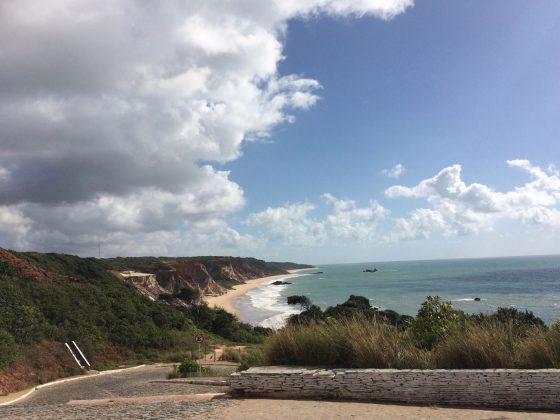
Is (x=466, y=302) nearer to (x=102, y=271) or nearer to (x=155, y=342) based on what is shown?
(x=155, y=342)

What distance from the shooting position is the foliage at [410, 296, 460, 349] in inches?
359

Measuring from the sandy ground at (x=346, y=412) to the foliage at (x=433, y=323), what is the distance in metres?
2.71

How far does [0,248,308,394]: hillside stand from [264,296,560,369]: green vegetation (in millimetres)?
14286

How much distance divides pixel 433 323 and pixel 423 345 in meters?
0.80

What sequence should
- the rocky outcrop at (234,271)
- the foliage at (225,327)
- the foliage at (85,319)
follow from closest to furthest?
the foliage at (85,319), the foliage at (225,327), the rocky outcrop at (234,271)

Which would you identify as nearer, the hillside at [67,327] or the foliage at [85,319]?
the hillside at [67,327]

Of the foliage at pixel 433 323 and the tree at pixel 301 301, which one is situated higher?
the foliage at pixel 433 323

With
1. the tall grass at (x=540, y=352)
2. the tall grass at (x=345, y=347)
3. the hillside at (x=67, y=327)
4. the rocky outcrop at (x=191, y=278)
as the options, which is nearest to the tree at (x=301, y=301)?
the hillside at (x=67, y=327)

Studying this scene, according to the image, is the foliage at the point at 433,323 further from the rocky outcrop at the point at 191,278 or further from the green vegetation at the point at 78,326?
the rocky outcrop at the point at 191,278

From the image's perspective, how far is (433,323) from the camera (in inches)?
382

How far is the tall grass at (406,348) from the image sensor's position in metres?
7.38

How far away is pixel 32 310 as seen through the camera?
25844 mm

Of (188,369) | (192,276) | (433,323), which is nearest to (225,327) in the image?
(188,369)

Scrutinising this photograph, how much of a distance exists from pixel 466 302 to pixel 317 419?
202 feet
